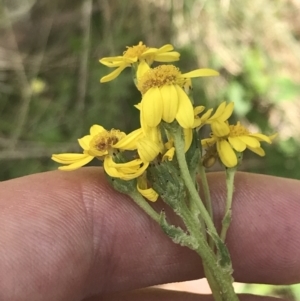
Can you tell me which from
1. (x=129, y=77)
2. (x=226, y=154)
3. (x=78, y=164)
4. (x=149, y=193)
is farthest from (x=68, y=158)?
(x=129, y=77)

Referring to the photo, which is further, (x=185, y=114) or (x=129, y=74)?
(x=129, y=74)

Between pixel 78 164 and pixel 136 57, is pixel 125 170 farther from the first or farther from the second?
pixel 136 57

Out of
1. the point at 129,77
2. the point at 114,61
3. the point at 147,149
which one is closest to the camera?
the point at 147,149

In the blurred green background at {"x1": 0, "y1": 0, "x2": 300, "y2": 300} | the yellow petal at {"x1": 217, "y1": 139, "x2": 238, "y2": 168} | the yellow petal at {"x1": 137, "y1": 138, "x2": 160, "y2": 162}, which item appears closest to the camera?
the yellow petal at {"x1": 137, "y1": 138, "x2": 160, "y2": 162}

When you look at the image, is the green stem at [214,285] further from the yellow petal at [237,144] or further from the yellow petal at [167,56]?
the yellow petal at [167,56]

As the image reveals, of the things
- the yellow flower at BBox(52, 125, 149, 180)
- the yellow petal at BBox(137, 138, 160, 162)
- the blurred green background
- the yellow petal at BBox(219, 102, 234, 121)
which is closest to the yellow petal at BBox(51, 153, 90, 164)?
the yellow flower at BBox(52, 125, 149, 180)

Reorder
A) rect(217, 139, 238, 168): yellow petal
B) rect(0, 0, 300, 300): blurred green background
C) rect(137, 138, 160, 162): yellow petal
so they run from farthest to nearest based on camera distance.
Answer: rect(0, 0, 300, 300): blurred green background → rect(217, 139, 238, 168): yellow petal → rect(137, 138, 160, 162): yellow petal

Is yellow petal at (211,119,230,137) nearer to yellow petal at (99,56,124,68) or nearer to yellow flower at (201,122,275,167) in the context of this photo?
yellow flower at (201,122,275,167)

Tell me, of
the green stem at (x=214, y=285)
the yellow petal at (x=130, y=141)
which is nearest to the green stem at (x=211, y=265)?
the green stem at (x=214, y=285)
